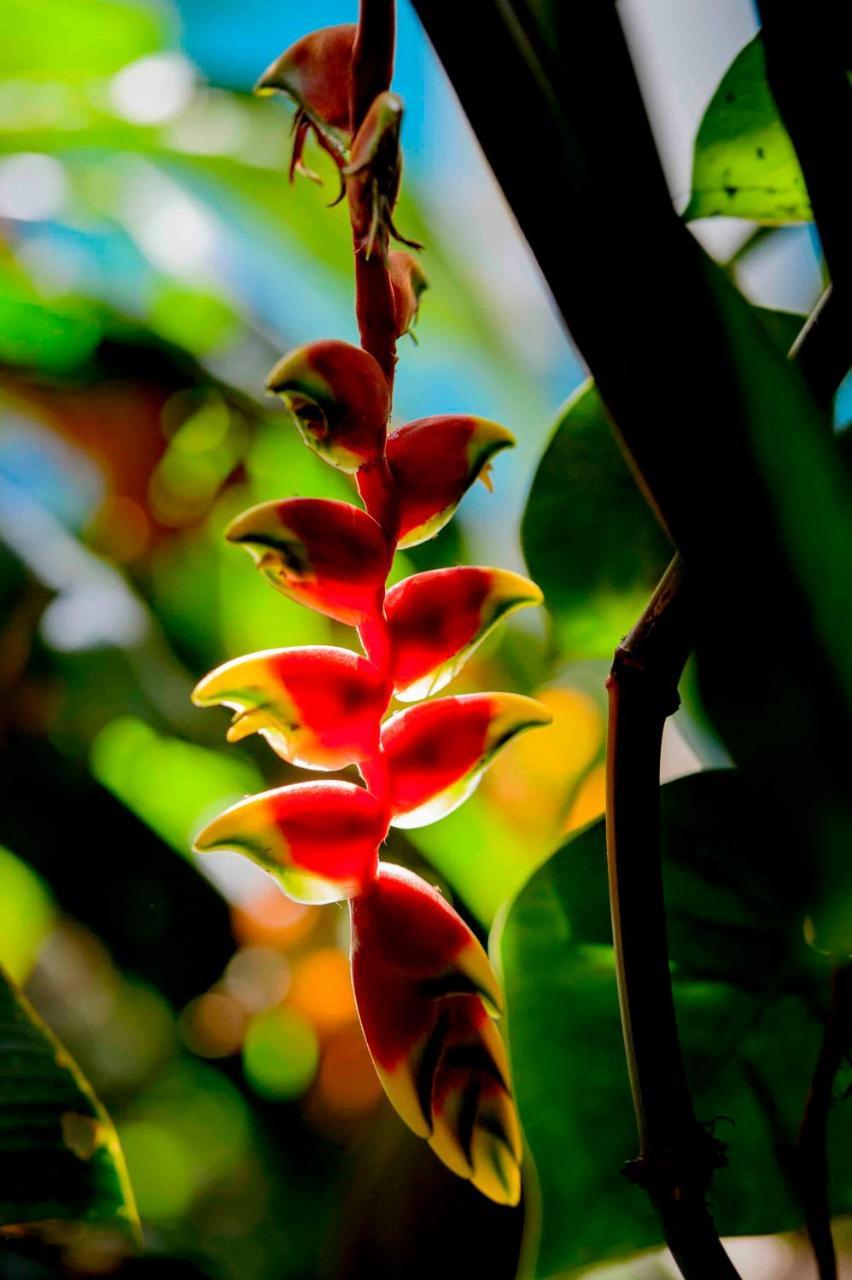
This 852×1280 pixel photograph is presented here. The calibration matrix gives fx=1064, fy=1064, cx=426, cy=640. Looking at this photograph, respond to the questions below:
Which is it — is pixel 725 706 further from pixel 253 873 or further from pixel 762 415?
pixel 253 873

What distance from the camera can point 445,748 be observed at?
0.80 ft

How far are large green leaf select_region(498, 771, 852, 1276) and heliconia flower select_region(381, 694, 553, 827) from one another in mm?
124

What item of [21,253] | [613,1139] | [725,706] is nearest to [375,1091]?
[613,1139]

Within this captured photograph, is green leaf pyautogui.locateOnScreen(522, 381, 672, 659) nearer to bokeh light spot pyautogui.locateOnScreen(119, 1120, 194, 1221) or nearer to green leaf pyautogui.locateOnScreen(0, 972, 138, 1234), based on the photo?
green leaf pyautogui.locateOnScreen(0, 972, 138, 1234)

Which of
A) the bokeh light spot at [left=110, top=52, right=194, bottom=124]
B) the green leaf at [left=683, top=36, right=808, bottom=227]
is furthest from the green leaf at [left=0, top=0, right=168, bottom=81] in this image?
the green leaf at [left=683, top=36, right=808, bottom=227]

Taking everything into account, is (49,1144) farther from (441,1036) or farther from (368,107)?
(368,107)

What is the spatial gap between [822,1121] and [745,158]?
315mm

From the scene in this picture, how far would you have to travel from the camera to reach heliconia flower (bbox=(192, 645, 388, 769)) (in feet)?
0.77

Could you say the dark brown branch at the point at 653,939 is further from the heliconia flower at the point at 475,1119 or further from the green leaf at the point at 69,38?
the green leaf at the point at 69,38

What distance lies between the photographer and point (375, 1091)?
598 millimetres

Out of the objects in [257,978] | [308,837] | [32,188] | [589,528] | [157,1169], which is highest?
[32,188]

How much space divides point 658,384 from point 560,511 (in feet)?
0.55

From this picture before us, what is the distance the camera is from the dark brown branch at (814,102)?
0.26 meters

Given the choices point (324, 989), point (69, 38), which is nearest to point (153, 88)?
point (69, 38)
